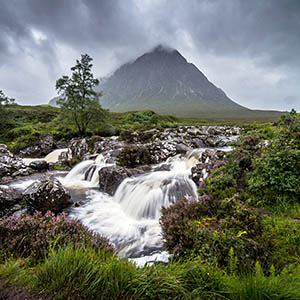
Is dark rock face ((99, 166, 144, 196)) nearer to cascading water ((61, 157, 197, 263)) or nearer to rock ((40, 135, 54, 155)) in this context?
cascading water ((61, 157, 197, 263))

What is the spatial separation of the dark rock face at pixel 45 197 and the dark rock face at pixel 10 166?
7540 millimetres

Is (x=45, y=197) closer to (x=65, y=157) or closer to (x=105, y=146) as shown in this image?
(x=105, y=146)

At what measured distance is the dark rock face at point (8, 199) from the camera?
596cm

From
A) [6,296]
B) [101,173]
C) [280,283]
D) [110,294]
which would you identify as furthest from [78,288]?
[101,173]

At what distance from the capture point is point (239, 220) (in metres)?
3.30

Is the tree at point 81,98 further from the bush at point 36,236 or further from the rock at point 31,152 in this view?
the bush at point 36,236

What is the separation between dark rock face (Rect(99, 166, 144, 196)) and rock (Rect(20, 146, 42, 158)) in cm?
1561

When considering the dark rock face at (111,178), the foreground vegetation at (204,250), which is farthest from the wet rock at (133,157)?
the foreground vegetation at (204,250)

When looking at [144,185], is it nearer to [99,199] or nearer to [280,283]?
[99,199]

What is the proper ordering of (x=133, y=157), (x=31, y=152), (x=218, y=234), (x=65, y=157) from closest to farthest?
1. (x=218, y=234)
2. (x=133, y=157)
3. (x=65, y=157)
4. (x=31, y=152)

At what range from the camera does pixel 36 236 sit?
120 inches

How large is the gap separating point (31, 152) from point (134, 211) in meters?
19.9

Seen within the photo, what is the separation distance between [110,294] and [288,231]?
3.59 m

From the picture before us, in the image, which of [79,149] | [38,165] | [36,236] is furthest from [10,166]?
[36,236]
